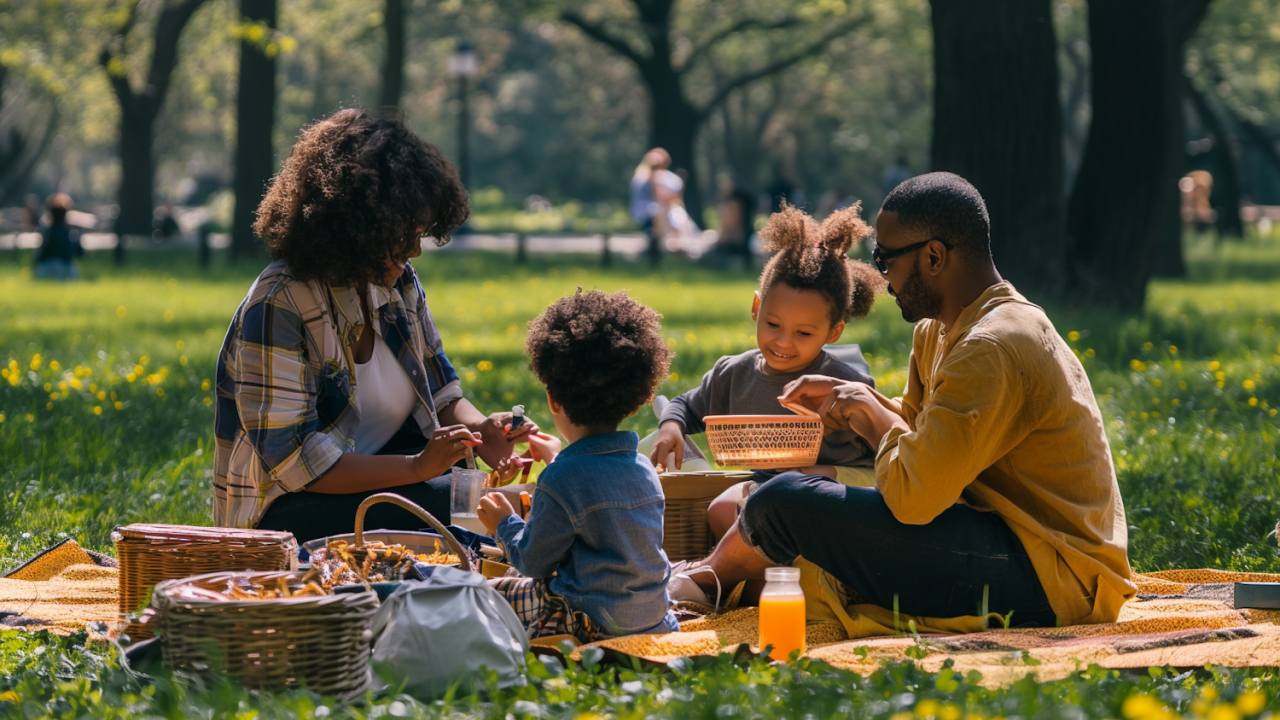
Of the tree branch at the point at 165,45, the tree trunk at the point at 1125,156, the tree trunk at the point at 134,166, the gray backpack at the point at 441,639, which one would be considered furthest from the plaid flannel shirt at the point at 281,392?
the tree trunk at the point at 134,166

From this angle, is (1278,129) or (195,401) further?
(1278,129)

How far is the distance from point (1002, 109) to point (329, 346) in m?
7.28

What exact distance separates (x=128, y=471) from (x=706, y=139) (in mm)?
48891

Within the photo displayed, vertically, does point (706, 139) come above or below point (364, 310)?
above

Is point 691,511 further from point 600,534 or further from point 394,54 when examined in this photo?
point 394,54

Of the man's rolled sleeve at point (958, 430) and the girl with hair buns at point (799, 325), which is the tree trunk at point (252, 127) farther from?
the man's rolled sleeve at point (958, 430)

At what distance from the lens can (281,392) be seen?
4.23m

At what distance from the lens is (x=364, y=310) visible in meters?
4.62

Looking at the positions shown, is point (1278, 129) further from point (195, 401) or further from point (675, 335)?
point (195, 401)

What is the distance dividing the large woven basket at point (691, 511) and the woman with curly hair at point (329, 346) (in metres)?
0.64

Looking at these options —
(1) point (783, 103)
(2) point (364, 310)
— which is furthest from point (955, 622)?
(1) point (783, 103)

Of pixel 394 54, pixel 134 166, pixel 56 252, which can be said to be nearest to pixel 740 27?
pixel 394 54

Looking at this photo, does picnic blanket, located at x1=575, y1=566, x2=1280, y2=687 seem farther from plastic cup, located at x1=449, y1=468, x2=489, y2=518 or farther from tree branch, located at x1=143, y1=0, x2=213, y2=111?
tree branch, located at x1=143, y1=0, x2=213, y2=111

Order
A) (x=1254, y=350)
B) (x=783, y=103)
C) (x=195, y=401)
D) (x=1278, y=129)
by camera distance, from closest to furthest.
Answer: (x=195, y=401) < (x=1254, y=350) < (x=783, y=103) < (x=1278, y=129)
